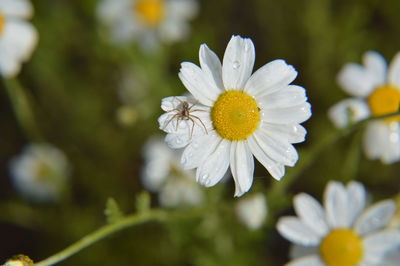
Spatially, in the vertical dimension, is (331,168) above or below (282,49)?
below

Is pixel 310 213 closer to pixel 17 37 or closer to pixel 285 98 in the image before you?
pixel 285 98

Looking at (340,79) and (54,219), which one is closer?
(340,79)

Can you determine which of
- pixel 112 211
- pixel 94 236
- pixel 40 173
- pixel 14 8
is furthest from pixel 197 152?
pixel 40 173

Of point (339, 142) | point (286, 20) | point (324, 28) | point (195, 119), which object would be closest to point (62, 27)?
point (286, 20)

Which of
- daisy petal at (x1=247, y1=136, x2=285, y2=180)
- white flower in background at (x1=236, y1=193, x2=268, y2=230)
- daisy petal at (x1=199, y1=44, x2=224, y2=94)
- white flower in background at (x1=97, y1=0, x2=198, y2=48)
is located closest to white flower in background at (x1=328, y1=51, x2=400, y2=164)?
white flower in background at (x1=236, y1=193, x2=268, y2=230)

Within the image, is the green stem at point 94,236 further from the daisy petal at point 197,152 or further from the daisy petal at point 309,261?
the daisy petal at point 309,261

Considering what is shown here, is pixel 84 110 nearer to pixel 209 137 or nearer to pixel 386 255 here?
pixel 209 137
